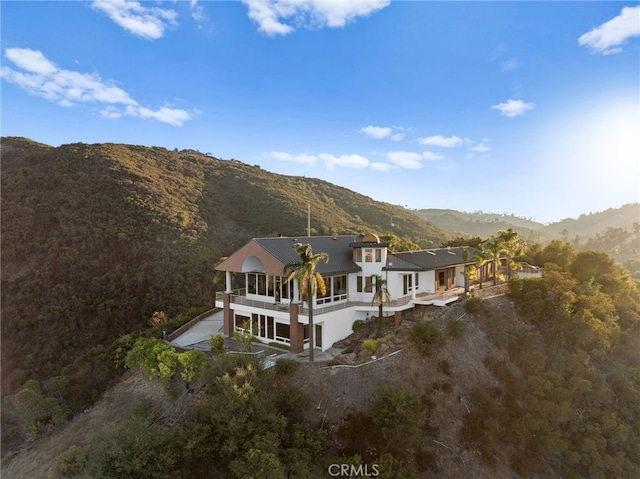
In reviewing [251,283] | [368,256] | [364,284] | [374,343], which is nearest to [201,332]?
[251,283]

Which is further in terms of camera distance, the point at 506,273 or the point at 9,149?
the point at 9,149

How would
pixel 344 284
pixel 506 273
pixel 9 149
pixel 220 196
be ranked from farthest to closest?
pixel 220 196, pixel 9 149, pixel 506 273, pixel 344 284

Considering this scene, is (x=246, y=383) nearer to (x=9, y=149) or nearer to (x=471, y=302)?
(x=471, y=302)

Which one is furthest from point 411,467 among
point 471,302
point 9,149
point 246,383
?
point 9,149

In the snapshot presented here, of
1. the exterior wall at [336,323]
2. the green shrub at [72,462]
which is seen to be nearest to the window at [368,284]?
the exterior wall at [336,323]

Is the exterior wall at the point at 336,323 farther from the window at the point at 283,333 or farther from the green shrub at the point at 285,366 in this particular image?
the green shrub at the point at 285,366

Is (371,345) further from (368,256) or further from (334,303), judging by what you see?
(368,256)
